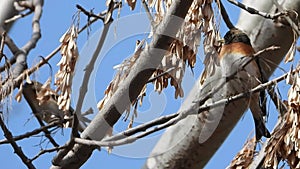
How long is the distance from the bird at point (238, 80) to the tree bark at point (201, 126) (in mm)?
43

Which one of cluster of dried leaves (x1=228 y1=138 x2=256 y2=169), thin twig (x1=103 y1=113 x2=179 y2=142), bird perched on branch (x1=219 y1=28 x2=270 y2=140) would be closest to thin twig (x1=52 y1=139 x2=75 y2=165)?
thin twig (x1=103 y1=113 x2=179 y2=142)

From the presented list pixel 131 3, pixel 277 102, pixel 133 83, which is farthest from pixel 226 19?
pixel 133 83

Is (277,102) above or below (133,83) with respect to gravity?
below

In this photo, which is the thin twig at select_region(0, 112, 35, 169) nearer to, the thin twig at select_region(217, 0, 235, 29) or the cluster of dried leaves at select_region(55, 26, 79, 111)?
the cluster of dried leaves at select_region(55, 26, 79, 111)

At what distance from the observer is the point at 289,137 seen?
5.29ft

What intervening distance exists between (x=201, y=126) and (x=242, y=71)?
0.77 ft

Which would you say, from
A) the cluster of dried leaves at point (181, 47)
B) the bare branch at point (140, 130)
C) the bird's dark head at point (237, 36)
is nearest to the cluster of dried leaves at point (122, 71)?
the cluster of dried leaves at point (181, 47)

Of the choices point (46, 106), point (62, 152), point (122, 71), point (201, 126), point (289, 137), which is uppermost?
point (46, 106)

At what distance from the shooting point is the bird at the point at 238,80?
1716 millimetres

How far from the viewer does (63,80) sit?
1.62 m

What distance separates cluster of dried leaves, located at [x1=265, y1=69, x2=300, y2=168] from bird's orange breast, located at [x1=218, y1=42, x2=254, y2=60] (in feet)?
1.54

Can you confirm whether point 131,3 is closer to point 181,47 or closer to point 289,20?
point 181,47

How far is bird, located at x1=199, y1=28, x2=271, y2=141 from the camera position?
172 cm

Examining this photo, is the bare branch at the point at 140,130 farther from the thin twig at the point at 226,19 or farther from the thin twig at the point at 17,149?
the thin twig at the point at 226,19
